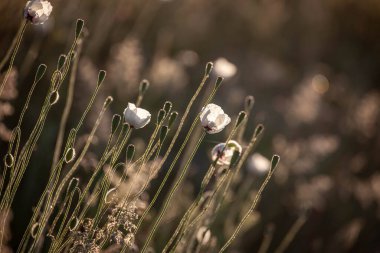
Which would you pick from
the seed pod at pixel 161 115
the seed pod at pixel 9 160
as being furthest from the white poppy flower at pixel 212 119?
the seed pod at pixel 9 160

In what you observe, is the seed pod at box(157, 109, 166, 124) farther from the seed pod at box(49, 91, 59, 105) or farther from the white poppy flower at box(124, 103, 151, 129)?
the seed pod at box(49, 91, 59, 105)

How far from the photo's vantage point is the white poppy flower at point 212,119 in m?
1.32

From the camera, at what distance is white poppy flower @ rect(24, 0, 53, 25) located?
1.34 metres

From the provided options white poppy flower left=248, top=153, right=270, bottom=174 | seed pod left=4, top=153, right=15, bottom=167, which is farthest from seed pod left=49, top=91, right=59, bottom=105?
white poppy flower left=248, top=153, right=270, bottom=174

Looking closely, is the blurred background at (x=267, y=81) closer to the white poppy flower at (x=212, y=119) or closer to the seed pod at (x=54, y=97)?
the seed pod at (x=54, y=97)

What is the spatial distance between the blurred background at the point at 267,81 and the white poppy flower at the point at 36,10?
31 centimetres

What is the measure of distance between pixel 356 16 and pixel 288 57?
173cm

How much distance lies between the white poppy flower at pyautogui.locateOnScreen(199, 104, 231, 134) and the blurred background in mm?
598

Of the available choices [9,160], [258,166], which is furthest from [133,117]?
[258,166]

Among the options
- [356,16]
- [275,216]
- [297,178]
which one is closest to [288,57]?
[356,16]

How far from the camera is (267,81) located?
488 centimetres

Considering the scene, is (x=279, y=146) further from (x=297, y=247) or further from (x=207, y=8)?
(x=207, y=8)

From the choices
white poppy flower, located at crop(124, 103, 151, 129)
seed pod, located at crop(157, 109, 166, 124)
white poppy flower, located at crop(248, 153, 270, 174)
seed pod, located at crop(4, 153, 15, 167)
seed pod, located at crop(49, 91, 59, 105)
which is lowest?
white poppy flower, located at crop(248, 153, 270, 174)

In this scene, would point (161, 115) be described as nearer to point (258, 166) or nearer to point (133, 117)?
point (133, 117)
